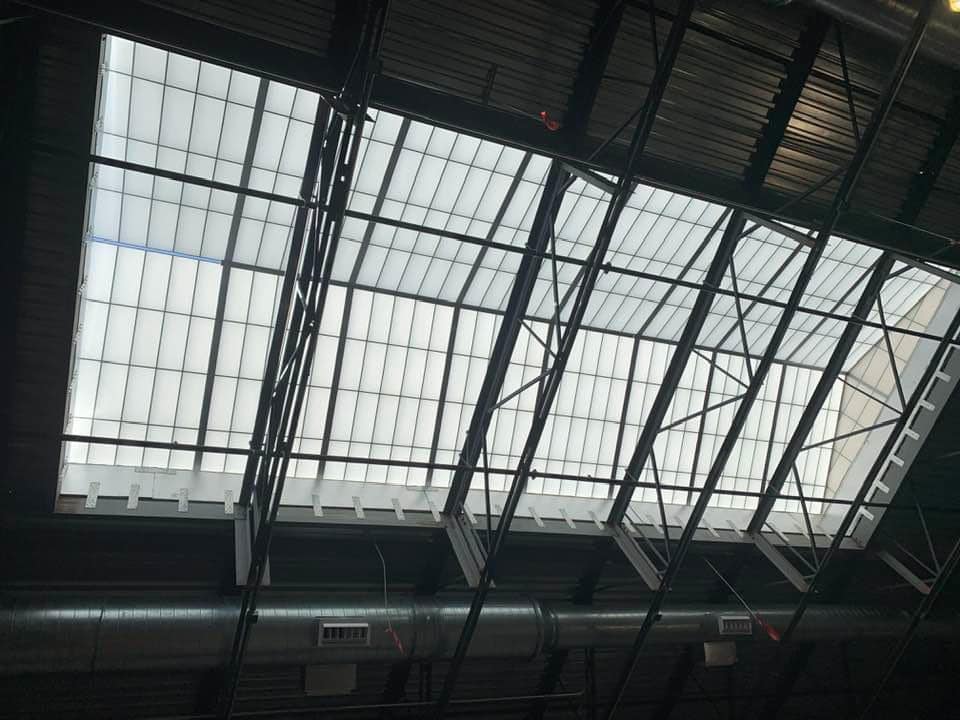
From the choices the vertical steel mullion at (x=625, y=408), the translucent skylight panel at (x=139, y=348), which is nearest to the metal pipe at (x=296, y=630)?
the translucent skylight panel at (x=139, y=348)

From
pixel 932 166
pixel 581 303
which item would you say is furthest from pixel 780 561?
pixel 581 303

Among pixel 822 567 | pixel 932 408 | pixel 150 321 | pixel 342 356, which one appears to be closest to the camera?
pixel 150 321

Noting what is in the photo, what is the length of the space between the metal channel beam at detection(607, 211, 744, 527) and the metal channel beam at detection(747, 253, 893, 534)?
2.99 m

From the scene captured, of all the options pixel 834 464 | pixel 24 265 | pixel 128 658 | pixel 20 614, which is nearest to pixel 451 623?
pixel 128 658

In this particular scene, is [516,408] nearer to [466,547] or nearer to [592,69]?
[466,547]

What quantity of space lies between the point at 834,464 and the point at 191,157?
1725 centimetres

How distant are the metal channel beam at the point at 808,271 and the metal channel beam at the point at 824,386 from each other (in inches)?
70.6

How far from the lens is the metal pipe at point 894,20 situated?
10.7 m

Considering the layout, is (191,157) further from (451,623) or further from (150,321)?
(451,623)

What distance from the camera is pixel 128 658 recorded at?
37.5 feet

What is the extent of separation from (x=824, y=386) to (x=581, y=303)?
7095mm

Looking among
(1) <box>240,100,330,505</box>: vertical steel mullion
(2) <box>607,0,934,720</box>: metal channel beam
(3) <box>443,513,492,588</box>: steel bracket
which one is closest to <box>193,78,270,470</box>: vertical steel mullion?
(1) <box>240,100,330,505</box>: vertical steel mullion

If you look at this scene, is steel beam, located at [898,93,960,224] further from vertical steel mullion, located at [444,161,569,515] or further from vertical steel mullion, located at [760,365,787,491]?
vertical steel mullion, located at [444,161,569,515]

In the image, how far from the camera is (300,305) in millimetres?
12094
